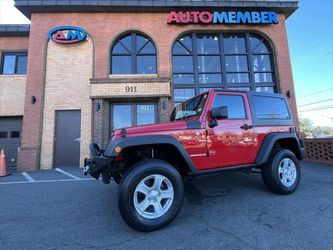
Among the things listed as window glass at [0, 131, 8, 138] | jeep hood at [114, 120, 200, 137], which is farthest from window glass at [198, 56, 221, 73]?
window glass at [0, 131, 8, 138]

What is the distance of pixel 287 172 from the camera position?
4.07m

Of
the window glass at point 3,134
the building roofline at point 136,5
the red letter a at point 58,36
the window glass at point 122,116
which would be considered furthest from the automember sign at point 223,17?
the window glass at point 3,134

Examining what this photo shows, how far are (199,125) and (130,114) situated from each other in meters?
6.21

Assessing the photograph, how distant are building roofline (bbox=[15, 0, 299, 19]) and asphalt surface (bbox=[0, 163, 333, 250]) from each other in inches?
331

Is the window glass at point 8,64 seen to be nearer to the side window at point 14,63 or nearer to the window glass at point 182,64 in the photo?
the side window at point 14,63

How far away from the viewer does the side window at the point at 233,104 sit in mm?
3594

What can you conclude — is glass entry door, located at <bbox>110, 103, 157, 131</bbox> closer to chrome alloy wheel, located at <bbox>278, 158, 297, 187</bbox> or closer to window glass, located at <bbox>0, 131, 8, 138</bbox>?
window glass, located at <bbox>0, 131, 8, 138</bbox>

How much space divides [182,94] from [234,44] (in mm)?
3962

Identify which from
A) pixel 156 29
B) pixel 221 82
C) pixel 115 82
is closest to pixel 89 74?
pixel 115 82

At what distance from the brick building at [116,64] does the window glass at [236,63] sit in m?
0.05

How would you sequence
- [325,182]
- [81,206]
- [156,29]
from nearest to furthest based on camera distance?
[81,206] < [325,182] < [156,29]

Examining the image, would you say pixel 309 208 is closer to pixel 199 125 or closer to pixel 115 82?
pixel 199 125

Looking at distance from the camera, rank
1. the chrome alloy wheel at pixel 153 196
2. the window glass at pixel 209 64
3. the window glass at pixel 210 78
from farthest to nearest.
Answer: the window glass at pixel 209 64 → the window glass at pixel 210 78 → the chrome alloy wheel at pixel 153 196

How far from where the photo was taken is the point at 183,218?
3041mm
